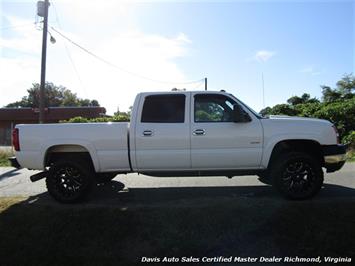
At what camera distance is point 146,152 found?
609 cm

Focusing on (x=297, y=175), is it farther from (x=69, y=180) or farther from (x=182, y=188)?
(x=69, y=180)

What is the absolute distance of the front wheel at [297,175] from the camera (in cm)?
599

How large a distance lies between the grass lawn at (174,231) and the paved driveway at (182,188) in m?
0.71

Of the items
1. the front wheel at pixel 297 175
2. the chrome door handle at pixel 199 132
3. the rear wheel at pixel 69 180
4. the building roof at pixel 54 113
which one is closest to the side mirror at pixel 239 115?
the chrome door handle at pixel 199 132

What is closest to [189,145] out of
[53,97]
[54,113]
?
[54,113]

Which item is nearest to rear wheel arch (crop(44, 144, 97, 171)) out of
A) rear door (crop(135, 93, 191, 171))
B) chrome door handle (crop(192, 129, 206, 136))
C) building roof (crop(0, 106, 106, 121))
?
rear door (crop(135, 93, 191, 171))

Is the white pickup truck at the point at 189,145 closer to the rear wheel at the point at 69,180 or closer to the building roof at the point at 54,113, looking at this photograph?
the rear wheel at the point at 69,180

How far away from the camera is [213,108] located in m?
6.29

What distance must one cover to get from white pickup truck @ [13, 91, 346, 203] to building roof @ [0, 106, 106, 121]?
31.4 meters

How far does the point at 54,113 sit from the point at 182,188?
111 ft

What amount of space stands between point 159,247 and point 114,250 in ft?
1.94

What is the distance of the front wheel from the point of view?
5992 mm

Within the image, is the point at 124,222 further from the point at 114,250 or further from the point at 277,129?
the point at 277,129

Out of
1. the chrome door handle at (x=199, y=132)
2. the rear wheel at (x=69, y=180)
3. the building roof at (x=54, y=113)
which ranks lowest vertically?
the rear wheel at (x=69, y=180)
